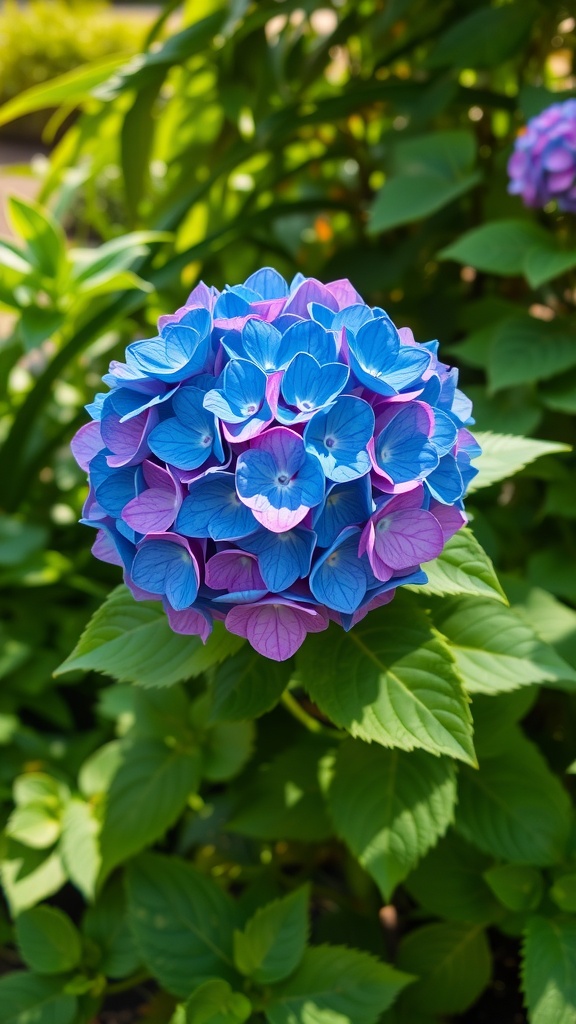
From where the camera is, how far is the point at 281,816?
1.11m

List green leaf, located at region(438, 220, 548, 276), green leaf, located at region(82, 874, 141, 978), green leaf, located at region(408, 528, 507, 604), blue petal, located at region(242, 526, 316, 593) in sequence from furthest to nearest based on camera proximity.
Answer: green leaf, located at region(438, 220, 548, 276)
green leaf, located at region(82, 874, 141, 978)
green leaf, located at region(408, 528, 507, 604)
blue petal, located at region(242, 526, 316, 593)

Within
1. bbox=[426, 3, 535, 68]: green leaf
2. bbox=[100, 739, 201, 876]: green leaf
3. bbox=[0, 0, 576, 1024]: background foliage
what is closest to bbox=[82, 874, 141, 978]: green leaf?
bbox=[0, 0, 576, 1024]: background foliage

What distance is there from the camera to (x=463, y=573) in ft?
2.57

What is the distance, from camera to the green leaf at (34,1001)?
101 centimetres

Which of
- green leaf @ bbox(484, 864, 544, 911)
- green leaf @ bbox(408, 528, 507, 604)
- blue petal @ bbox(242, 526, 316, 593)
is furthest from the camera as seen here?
green leaf @ bbox(484, 864, 544, 911)

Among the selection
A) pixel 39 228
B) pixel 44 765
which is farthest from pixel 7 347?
pixel 44 765

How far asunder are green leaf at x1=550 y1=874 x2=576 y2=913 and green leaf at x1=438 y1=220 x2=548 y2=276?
851mm

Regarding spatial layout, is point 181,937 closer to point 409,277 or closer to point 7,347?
point 7,347

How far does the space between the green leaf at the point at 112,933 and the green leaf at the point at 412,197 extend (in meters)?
1.06

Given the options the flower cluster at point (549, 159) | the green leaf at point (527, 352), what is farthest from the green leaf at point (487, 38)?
the green leaf at point (527, 352)

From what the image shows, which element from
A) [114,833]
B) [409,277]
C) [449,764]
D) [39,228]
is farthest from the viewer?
[409,277]

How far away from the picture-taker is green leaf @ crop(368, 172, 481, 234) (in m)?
1.34

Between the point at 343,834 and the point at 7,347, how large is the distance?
3.64 ft

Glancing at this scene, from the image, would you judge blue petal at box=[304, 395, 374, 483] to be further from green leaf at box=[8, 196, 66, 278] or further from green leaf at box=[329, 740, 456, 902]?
green leaf at box=[8, 196, 66, 278]
